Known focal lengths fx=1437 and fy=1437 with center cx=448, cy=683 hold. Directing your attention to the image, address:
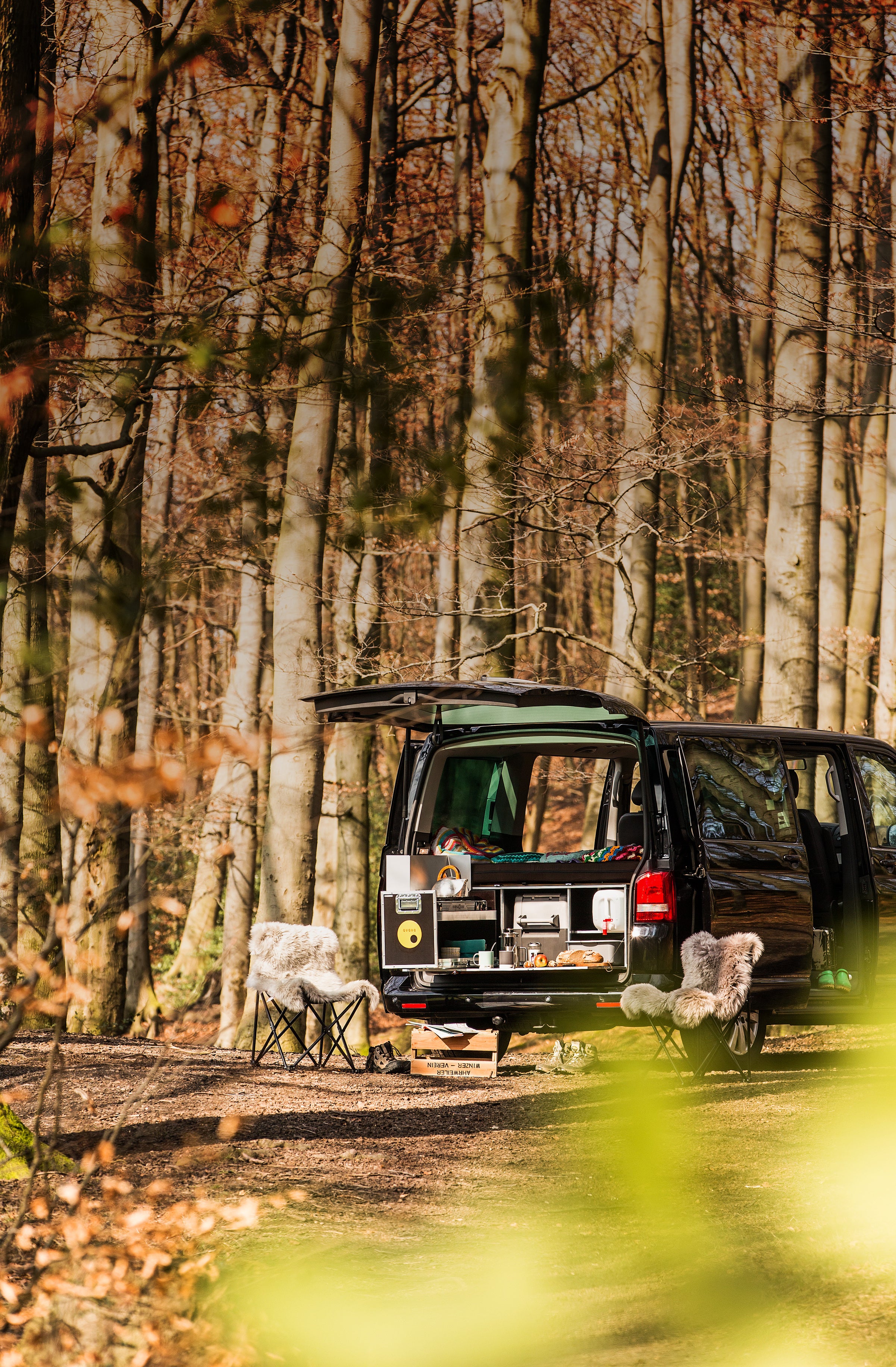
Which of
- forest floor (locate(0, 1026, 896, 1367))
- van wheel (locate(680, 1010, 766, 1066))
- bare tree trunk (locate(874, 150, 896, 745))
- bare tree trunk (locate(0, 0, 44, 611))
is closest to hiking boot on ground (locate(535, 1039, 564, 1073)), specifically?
forest floor (locate(0, 1026, 896, 1367))

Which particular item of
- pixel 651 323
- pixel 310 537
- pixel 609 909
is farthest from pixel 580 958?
pixel 651 323

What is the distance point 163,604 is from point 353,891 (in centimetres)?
1391

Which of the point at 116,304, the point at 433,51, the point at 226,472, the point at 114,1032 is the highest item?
the point at 433,51

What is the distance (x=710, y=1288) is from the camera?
14.3ft

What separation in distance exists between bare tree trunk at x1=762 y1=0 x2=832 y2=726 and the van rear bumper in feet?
20.1

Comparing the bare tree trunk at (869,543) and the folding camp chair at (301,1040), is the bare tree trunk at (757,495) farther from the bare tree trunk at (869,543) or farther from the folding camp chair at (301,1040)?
the folding camp chair at (301,1040)

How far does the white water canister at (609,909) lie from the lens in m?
8.26

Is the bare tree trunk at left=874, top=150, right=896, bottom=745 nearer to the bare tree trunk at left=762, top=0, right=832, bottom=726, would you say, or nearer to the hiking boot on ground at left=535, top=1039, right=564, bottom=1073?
the bare tree trunk at left=762, top=0, right=832, bottom=726

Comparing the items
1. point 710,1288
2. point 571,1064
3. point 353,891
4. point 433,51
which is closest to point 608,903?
point 571,1064

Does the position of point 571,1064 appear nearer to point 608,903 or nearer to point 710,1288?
point 608,903

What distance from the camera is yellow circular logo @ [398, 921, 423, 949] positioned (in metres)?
8.42

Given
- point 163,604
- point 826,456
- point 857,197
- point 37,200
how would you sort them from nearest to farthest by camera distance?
point 163,604
point 37,200
point 857,197
point 826,456

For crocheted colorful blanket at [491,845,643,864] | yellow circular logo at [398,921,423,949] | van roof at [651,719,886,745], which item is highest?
van roof at [651,719,886,745]

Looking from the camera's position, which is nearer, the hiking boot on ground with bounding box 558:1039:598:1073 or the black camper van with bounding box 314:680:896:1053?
the black camper van with bounding box 314:680:896:1053
